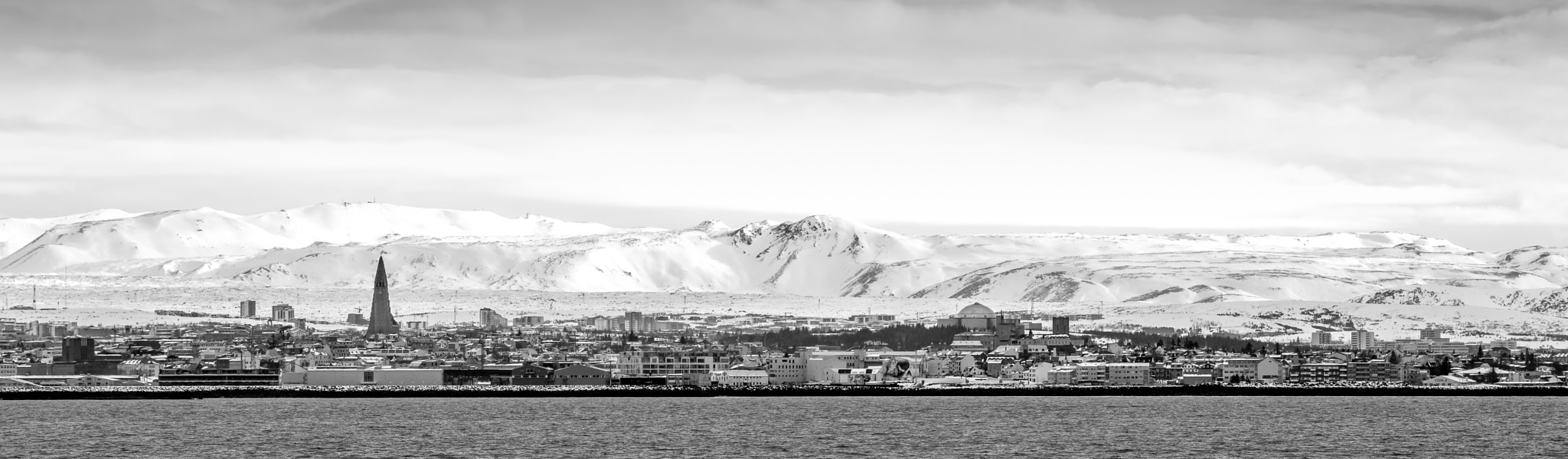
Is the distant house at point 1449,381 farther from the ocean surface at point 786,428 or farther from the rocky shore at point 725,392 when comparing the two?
the ocean surface at point 786,428

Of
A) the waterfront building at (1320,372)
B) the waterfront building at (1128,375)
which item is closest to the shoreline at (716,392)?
the waterfront building at (1128,375)

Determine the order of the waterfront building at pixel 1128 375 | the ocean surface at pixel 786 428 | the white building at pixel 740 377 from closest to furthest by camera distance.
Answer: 1. the ocean surface at pixel 786 428
2. the white building at pixel 740 377
3. the waterfront building at pixel 1128 375

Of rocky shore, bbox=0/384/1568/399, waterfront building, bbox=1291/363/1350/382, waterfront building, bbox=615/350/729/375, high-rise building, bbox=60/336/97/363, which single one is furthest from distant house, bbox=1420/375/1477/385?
high-rise building, bbox=60/336/97/363

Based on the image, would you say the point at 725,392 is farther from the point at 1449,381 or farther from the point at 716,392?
the point at 1449,381

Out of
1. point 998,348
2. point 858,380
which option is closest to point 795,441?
point 858,380

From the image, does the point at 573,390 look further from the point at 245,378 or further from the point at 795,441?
the point at 795,441

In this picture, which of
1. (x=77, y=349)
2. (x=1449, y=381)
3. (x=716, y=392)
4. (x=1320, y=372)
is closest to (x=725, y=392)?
(x=716, y=392)
